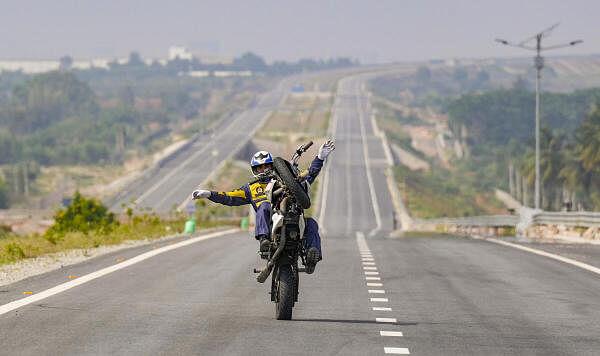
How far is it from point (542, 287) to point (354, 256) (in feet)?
26.5

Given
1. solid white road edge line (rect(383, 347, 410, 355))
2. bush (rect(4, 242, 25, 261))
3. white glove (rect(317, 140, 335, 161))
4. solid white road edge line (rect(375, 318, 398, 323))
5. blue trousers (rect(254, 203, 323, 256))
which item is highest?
white glove (rect(317, 140, 335, 161))

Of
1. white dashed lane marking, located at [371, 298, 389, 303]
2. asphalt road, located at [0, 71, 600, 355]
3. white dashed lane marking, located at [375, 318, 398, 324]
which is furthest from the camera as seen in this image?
white dashed lane marking, located at [371, 298, 389, 303]

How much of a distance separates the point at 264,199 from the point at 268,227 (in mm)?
898

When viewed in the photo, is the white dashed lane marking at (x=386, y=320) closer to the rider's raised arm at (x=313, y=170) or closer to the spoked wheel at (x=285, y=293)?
the spoked wheel at (x=285, y=293)

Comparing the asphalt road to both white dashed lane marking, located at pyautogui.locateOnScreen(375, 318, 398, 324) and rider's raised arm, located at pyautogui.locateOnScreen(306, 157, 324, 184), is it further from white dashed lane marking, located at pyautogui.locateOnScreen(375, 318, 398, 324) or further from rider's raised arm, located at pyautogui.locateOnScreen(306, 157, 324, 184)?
rider's raised arm, located at pyautogui.locateOnScreen(306, 157, 324, 184)

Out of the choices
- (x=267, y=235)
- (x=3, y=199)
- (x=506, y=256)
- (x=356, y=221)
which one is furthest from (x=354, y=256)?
(x=3, y=199)

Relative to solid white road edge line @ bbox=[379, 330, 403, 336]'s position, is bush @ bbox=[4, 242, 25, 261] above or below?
below

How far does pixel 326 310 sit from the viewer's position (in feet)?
54.7

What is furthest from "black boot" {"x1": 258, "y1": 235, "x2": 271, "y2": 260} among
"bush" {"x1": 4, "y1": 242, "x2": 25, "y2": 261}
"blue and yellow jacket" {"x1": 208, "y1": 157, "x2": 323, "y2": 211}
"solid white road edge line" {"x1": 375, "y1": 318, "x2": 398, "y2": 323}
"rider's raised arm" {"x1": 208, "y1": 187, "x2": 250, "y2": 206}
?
"bush" {"x1": 4, "y1": 242, "x2": 25, "y2": 261}

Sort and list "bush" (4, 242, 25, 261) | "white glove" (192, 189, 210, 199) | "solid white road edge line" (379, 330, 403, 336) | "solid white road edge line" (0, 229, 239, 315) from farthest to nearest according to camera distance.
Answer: "bush" (4, 242, 25, 261), "solid white road edge line" (0, 229, 239, 315), "white glove" (192, 189, 210, 199), "solid white road edge line" (379, 330, 403, 336)

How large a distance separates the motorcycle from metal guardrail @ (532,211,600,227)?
3172cm

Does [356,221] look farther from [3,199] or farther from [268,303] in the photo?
[268,303]

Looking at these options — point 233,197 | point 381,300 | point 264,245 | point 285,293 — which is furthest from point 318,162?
point 381,300

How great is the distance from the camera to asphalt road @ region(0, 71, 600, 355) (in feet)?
43.0
